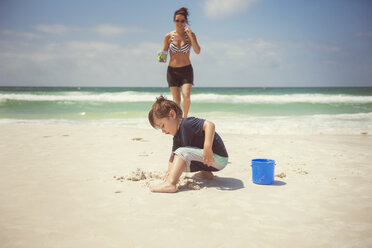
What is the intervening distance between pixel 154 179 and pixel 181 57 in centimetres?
222

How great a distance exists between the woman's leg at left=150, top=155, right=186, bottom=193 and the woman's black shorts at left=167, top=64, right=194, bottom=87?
2114 mm

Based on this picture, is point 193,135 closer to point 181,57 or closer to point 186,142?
point 186,142

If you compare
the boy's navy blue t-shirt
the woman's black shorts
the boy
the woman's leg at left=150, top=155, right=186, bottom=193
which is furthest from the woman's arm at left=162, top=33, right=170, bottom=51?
the woman's leg at left=150, top=155, right=186, bottom=193

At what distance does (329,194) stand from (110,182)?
2.09 metres

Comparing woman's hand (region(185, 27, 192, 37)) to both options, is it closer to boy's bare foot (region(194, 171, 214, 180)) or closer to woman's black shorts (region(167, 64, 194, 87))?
woman's black shorts (region(167, 64, 194, 87))

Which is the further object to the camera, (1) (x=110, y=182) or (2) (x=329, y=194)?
(1) (x=110, y=182)

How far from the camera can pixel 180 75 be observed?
4723 millimetres

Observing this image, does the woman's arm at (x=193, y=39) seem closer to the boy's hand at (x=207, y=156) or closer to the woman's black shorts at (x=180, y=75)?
the woman's black shorts at (x=180, y=75)

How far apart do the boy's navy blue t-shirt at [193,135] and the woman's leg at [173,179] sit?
0.64 feet

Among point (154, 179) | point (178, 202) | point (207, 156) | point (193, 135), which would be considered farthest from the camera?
point (154, 179)

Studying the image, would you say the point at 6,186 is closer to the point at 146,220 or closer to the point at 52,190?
the point at 52,190

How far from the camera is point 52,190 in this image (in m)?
2.77

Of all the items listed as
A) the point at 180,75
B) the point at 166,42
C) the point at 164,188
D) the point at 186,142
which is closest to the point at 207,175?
the point at 186,142

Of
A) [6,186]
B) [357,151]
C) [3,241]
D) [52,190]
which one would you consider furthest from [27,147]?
[357,151]
